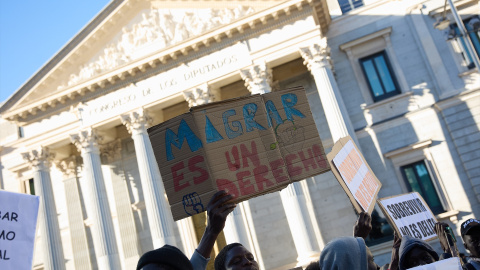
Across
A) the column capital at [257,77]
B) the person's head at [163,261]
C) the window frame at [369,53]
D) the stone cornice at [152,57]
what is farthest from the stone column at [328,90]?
the person's head at [163,261]

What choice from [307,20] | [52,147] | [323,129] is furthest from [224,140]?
[52,147]

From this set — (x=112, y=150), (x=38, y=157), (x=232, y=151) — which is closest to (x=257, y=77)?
(x=112, y=150)

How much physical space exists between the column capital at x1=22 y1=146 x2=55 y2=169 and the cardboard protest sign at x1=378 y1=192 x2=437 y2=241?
1958 cm

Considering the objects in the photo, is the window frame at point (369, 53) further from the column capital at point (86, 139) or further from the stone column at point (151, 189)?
the column capital at point (86, 139)

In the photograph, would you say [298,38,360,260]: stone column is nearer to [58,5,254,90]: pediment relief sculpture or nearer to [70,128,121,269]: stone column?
[58,5,254,90]: pediment relief sculpture

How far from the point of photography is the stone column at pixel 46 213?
71.2 ft

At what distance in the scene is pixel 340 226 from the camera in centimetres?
2194

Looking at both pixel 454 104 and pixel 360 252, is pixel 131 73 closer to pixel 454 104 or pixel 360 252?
pixel 454 104

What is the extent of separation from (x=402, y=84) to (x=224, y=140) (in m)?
18.9

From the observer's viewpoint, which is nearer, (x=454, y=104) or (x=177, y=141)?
(x=177, y=141)

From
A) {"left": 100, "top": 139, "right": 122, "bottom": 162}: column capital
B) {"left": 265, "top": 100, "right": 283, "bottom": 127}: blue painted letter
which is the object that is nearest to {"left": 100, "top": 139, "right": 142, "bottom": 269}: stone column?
{"left": 100, "top": 139, "right": 122, "bottom": 162}: column capital

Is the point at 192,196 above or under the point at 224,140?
under

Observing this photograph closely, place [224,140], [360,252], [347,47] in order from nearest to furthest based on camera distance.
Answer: [360,252]
[224,140]
[347,47]

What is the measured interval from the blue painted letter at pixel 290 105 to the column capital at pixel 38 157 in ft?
66.4
